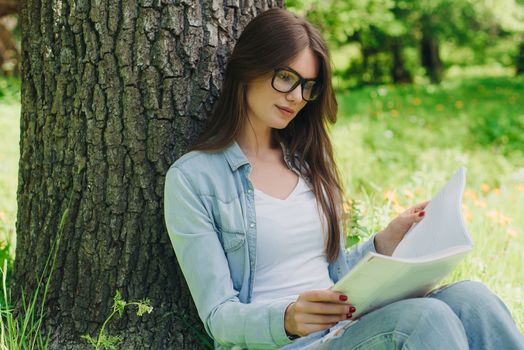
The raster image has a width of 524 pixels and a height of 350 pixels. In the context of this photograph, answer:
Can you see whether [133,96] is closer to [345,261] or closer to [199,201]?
[199,201]

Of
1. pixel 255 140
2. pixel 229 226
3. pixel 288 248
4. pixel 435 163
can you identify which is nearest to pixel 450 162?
pixel 435 163

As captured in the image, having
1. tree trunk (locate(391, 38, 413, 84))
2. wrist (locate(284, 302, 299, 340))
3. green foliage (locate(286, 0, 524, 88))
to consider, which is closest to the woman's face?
wrist (locate(284, 302, 299, 340))

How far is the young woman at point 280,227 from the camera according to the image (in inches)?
64.7

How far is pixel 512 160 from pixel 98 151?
16.9ft

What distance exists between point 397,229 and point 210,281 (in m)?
0.68

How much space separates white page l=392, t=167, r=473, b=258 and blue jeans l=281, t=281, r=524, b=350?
149 millimetres

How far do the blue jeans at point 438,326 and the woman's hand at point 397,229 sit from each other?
285mm

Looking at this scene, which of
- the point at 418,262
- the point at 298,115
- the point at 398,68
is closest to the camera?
the point at 418,262

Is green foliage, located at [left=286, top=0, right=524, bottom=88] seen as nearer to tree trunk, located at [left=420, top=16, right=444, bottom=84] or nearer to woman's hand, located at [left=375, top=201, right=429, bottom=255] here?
tree trunk, located at [left=420, top=16, right=444, bottom=84]

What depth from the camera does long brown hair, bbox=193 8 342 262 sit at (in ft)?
6.49

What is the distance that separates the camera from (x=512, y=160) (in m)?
6.33

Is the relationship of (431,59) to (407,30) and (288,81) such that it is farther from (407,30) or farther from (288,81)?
(288,81)

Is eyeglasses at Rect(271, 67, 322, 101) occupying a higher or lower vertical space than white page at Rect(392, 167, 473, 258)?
higher

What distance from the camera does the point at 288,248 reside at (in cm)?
204
